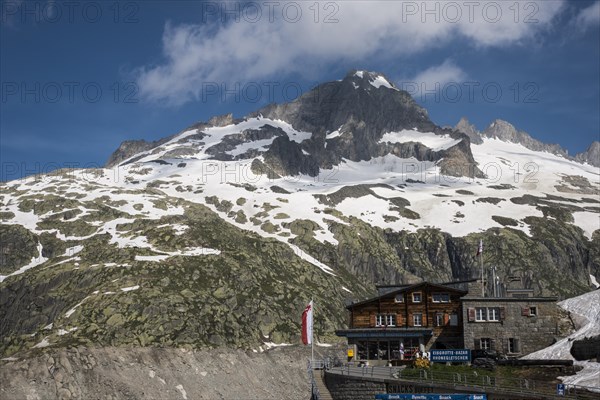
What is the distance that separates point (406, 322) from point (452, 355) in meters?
20.1

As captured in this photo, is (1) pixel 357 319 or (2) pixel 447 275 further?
(2) pixel 447 275

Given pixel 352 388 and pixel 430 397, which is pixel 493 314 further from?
pixel 430 397

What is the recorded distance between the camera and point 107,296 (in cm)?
11394

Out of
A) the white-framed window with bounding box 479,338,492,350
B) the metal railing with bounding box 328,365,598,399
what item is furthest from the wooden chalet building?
the metal railing with bounding box 328,365,598,399

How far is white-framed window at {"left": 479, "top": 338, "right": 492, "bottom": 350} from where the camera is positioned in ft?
213

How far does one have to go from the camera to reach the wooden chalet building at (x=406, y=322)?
71188mm

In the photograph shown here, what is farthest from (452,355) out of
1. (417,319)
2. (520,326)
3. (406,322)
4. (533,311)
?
(406,322)

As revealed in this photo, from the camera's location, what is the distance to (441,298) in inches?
2876

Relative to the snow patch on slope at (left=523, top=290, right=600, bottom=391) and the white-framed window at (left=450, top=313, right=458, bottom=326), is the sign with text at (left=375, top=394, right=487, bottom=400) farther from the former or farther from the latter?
the white-framed window at (left=450, top=313, right=458, bottom=326)

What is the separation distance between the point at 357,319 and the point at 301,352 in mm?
36382

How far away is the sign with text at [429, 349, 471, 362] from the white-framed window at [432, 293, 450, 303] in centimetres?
1826

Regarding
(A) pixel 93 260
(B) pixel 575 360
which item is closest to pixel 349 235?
(A) pixel 93 260

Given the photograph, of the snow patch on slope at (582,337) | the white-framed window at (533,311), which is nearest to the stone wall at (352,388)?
the snow patch on slope at (582,337)

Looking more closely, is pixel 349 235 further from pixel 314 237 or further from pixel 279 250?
pixel 279 250
